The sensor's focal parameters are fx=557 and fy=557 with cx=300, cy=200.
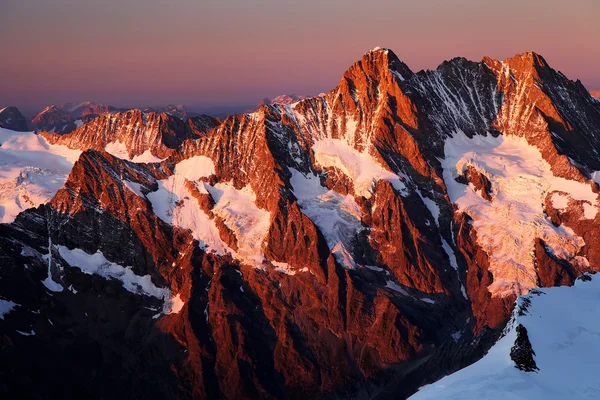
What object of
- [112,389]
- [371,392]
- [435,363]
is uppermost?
[435,363]

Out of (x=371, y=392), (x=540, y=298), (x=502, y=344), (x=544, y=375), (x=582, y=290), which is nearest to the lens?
A: (x=544, y=375)

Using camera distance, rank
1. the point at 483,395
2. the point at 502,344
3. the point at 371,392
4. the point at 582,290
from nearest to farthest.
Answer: the point at 483,395 < the point at 502,344 < the point at 582,290 < the point at 371,392

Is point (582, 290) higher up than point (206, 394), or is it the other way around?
point (582, 290)

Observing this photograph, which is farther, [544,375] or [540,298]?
[540,298]

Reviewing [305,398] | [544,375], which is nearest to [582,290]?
[544,375]

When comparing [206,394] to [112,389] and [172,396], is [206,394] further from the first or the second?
[112,389]

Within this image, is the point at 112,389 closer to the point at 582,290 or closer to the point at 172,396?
A: the point at 172,396

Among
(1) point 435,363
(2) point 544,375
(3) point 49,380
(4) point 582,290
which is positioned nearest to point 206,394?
(3) point 49,380
